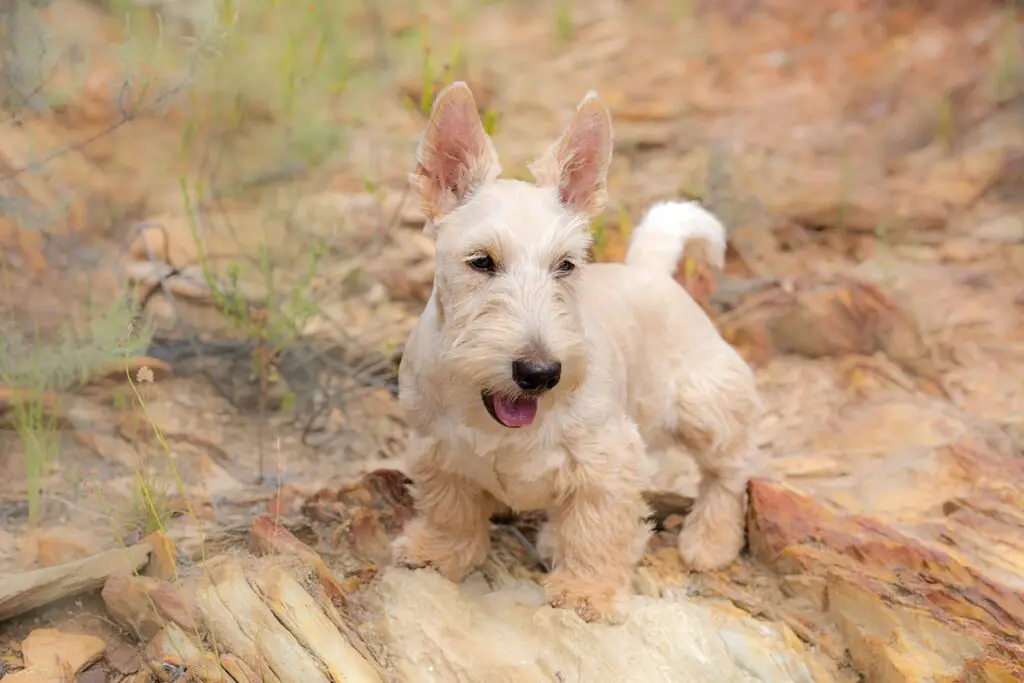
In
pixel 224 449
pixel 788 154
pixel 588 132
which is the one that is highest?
pixel 588 132

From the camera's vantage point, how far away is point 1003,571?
3.52 m

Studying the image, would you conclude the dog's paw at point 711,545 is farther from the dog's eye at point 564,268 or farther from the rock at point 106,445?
the rock at point 106,445

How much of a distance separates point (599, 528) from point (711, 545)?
2.49ft

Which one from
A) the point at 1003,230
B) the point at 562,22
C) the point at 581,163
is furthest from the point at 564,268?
the point at 562,22

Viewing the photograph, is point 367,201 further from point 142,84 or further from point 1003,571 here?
point 1003,571

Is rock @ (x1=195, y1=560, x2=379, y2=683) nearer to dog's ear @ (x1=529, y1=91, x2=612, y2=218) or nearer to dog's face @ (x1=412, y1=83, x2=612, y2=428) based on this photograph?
dog's face @ (x1=412, y1=83, x2=612, y2=428)

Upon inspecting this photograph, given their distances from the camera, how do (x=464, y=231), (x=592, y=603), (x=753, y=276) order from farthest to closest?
1. (x=753, y=276)
2. (x=592, y=603)
3. (x=464, y=231)

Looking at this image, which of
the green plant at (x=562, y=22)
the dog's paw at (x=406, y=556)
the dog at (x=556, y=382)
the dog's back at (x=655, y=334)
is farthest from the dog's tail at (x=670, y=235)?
the green plant at (x=562, y=22)

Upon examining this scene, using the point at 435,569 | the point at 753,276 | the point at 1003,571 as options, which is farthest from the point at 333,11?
the point at 1003,571

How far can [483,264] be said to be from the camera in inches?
121

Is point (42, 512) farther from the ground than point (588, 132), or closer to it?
closer to it

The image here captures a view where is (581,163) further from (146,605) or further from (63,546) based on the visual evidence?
(63,546)

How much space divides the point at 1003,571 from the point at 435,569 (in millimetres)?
2277

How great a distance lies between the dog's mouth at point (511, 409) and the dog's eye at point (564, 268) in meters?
0.47
